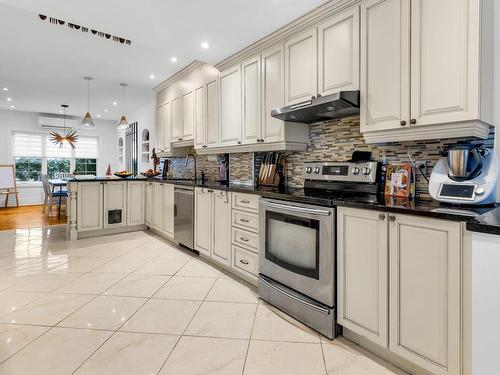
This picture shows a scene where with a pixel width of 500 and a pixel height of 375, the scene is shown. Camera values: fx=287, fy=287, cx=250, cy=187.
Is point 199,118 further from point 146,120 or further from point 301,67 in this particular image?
point 146,120

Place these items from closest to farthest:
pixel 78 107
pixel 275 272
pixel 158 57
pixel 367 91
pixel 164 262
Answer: pixel 367 91, pixel 275 272, pixel 164 262, pixel 158 57, pixel 78 107

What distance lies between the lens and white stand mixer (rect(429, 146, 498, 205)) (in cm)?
152

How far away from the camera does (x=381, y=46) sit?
74.3 inches

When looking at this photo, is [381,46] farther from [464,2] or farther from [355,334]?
[355,334]

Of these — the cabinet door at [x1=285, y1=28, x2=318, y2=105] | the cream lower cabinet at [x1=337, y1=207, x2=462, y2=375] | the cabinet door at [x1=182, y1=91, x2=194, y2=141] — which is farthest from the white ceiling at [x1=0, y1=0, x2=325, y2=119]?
the cream lower cabinet at [x1=337, y1=207, x2=462, y2=375]

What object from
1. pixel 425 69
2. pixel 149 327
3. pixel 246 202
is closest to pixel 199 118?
pixel 246 202

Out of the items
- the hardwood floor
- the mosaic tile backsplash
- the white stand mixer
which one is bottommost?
the hardwood floor

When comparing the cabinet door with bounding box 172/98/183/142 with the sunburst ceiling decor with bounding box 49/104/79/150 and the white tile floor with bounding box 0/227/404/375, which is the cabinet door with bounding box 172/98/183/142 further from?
the sunburst ceiling decor with bounding box 49/104/79/150

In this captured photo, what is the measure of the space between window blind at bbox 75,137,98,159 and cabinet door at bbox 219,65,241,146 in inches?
292

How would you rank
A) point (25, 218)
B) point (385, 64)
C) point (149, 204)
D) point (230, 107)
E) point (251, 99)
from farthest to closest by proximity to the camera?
point (25, 218)
point (149, 204)
point (230, 107)
point (251, 99)
point (385, 64)

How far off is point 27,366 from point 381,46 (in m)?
2.85

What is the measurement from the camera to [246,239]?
2699mm

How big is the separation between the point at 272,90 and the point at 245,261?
166 cm

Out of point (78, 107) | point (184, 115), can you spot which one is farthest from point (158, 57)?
point (78, 107)
